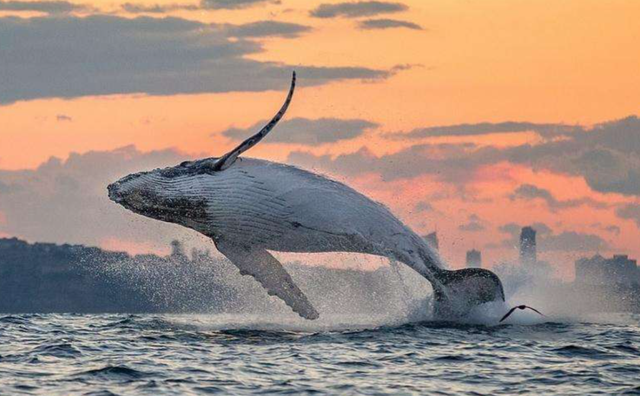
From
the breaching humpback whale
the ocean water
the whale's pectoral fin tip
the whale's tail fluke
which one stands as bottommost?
the ocean water

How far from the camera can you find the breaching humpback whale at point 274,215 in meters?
23.5

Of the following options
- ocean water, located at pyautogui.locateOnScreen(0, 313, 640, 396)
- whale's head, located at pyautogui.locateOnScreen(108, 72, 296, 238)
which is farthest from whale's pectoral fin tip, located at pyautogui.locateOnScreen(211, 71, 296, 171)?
ocean water, located at pyautogui.locateOnScreen(0, 313, 640, 396)

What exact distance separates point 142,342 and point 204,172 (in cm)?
343

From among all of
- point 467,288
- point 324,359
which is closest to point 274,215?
point 324,359

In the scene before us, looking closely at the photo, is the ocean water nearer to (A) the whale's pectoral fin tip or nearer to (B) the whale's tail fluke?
(B) the whale's tail fluke

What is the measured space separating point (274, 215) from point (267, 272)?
4.61 feet

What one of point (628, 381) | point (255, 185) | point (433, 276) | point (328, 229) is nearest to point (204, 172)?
point (255, 185)

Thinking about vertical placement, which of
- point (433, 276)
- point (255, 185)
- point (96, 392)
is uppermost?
point (255, 185)

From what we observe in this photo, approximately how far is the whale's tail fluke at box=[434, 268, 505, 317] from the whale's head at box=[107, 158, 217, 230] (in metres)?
4.78

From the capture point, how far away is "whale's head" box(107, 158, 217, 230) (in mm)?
23562

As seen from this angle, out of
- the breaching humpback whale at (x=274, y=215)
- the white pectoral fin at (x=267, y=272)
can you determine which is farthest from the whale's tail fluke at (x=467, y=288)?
the white pectoral fin at (x=267, y=272)

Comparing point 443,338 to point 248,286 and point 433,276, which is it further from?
point 248,286

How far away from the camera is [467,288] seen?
24031mm

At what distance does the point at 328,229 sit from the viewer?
23719 millimetres
